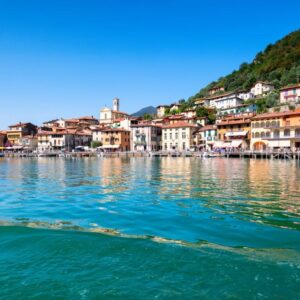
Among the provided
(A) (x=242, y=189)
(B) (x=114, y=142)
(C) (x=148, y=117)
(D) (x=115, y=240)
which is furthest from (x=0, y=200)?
(C) (x=148, y=117)

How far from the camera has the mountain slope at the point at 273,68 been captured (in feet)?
323

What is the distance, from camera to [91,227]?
969cm

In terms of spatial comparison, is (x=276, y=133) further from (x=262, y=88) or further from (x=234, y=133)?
(x=262, y=88)

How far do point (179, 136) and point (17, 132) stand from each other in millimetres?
61258

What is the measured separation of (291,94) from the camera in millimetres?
80750

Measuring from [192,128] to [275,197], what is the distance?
238ft

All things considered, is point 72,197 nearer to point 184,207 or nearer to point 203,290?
point 184,207

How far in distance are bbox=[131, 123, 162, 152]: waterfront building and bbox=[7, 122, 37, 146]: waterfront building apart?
44151 mm

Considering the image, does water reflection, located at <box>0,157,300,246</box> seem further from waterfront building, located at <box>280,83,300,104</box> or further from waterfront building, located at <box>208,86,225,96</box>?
waterfront building, located at <box>208,86,225,96</box>

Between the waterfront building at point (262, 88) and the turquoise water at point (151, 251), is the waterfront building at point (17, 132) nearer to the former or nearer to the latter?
the waterfront building at point (262, 88)

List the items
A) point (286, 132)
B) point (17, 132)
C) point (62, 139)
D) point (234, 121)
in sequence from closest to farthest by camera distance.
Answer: point (286, 132) < point (234, 121) < point (62, 139) < point (17, 132)


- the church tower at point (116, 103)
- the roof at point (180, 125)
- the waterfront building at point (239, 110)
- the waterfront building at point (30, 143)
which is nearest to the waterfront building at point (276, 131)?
the waterfront building at point (239, 110)

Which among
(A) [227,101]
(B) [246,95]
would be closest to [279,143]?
(A) [227,101]

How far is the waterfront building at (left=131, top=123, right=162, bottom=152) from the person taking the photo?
93812 mm
